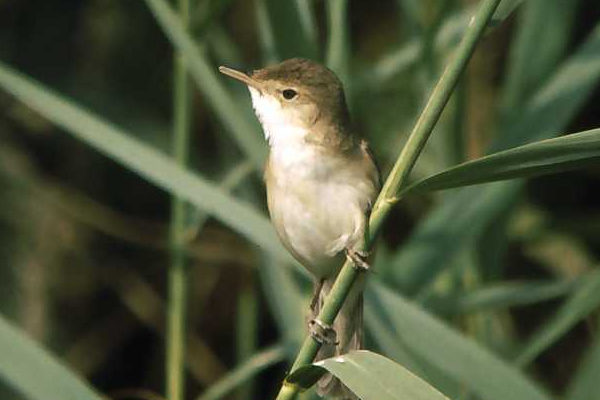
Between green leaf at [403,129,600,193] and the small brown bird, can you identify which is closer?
green leaf at [403,129,600,193]

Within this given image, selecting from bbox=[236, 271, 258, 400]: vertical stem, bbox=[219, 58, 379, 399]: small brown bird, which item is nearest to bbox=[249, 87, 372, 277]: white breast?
bbox=[219, 58, 379, 399]: small brown bird

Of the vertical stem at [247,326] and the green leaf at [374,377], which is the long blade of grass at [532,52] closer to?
the vertical stem at [247,326]

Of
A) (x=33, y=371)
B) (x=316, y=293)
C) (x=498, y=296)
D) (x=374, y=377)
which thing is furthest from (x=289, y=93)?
(x=374, y=377)

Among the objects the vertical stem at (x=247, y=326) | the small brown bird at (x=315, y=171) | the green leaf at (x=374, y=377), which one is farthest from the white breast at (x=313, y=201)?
the vertical stem at (x=247, y=326)

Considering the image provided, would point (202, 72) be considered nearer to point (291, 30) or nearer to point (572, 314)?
point (291, 30)

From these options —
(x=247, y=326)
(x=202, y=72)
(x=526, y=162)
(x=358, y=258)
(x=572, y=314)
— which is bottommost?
(x=247, y=326)

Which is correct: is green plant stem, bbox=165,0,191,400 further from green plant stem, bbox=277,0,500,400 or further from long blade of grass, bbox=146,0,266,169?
green plant stem, bbox=277,0,500,400

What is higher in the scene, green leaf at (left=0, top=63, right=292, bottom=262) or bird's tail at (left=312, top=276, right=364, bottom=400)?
Result: green leaf at (left=0, top=63, right=292, bottom=262)
